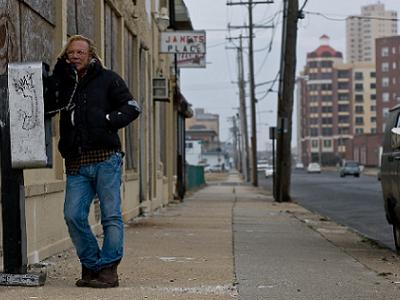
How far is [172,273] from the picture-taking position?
724 cm

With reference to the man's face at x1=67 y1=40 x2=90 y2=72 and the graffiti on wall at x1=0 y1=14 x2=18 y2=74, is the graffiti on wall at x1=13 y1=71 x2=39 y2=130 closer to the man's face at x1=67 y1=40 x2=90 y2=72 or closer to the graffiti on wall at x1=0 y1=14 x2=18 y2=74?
the man's face at x1=67 y1=40 x2=90 y2=72

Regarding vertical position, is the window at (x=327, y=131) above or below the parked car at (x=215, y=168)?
above

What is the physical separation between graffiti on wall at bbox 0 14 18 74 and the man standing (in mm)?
835

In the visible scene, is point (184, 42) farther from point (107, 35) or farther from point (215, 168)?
point (215, 168)

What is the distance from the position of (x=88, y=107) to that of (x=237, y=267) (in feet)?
8.78

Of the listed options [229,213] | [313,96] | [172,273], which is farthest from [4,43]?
[313,96]

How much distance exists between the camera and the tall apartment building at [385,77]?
93.8m

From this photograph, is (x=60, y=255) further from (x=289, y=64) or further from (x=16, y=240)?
(x=289, y=64)

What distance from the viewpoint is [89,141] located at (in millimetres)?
5969

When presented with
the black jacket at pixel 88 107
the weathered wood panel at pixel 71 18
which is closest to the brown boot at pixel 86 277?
the black jacket at pixel 88 107

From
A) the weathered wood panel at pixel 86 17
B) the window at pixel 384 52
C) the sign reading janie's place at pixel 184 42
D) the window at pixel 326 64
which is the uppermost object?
the window at pixel 326 64

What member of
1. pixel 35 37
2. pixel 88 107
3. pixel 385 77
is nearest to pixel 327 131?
pixel 385 77

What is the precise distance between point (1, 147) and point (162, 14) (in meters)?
14.2

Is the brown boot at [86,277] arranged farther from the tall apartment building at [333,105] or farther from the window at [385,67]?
the tall apartment building at [333,105]
